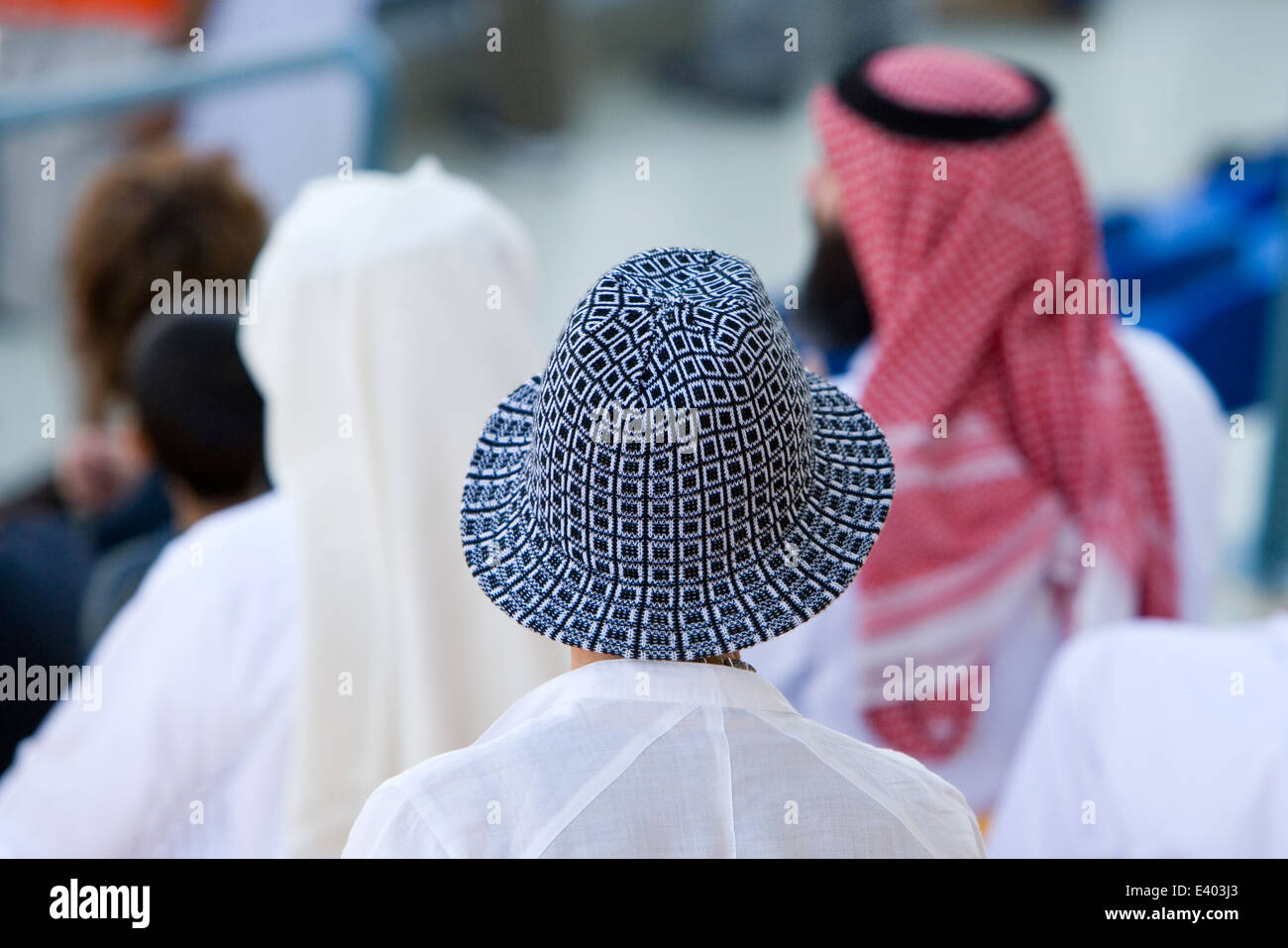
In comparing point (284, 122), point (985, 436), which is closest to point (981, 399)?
point (985, 436)

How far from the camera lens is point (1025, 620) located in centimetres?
201

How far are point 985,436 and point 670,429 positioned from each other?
40.4 inches

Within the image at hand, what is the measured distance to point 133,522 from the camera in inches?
100

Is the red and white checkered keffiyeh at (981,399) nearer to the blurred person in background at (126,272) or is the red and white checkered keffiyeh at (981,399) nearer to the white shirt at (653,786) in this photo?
the white shirt at (653,786)

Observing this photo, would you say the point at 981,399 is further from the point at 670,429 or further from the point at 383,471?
the point at 670,429

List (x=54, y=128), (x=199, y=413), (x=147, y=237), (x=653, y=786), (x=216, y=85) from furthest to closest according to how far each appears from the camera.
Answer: (x=54, y=128)
(x=216, y=85)
(x=147, y=237)
(x=199, y=413)
(x=653, y=786)

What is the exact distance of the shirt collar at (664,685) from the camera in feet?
3.46

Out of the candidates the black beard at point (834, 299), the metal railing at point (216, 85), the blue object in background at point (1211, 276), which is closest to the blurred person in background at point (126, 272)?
the metal railing at point (216, 85)

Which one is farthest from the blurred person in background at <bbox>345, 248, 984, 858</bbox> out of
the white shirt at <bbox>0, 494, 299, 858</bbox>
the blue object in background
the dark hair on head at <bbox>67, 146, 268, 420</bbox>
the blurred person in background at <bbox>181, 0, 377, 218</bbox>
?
the blue object in background

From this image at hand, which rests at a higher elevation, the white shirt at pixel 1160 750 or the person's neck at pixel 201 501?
the person's neck at pixel 201 501

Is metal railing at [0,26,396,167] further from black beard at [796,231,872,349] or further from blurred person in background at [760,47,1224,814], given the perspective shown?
blurred person in background at [760,47,1224,814]

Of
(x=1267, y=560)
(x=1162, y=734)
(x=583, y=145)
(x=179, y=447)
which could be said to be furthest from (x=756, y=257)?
(x=1162, y=734)

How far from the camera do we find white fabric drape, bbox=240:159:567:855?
1620 mm

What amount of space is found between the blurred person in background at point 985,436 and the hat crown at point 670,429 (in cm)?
86
